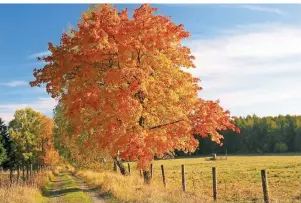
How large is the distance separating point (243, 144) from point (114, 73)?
14219cm

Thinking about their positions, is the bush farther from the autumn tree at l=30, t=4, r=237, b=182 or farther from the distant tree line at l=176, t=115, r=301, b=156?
the autumn tree at l=30, t=4, r=237, b=182

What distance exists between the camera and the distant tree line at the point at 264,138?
472ft

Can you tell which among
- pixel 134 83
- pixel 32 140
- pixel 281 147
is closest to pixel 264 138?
pixel 281 147

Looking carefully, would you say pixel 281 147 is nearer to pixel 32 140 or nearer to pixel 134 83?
pixel 32 140

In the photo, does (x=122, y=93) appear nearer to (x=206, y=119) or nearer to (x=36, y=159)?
(x=206, y=119)

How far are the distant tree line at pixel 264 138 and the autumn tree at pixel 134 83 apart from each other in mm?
127112

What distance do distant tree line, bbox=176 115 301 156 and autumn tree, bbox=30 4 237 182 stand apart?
127 metres

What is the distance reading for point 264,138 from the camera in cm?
15062

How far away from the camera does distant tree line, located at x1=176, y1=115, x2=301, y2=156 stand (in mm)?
143875

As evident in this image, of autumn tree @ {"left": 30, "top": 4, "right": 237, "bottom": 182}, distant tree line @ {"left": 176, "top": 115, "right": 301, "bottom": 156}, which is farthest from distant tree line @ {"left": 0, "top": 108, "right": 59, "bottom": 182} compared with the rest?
autumn tree @ {"left": 30, "top": 4, "right": 237, "bottom": 182}

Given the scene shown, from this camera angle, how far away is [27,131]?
102 meters

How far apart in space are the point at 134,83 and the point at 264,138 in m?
139

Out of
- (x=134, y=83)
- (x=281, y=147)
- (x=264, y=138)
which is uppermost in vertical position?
(x=264, y=138)

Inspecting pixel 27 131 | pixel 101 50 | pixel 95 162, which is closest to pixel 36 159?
pixel 27 131
